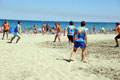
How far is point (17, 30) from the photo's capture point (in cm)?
1310

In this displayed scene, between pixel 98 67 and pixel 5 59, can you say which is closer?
pixel 98 67

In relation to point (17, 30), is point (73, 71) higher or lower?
lower

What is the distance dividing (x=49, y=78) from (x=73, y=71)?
3.78ft

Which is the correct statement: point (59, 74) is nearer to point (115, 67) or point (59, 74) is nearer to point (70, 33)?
point (115, 67)

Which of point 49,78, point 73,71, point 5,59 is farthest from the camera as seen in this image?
point 5,59

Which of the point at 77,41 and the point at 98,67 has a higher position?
the point at 77,41

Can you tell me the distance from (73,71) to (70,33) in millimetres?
6168

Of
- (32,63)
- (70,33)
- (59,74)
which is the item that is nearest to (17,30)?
(70,33)

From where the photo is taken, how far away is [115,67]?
7.22m

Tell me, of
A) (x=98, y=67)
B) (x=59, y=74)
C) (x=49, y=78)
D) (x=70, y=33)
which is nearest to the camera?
(x=49, y=78)

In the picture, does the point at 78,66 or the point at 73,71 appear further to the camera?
the point at 78,66

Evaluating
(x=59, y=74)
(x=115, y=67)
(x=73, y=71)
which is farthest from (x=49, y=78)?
(x=115, y=67)

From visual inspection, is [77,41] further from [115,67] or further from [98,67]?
Answer: [115,67]

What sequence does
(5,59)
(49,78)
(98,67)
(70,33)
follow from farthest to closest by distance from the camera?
(70,33) → (5,59) → (98,67) → (49,78)
